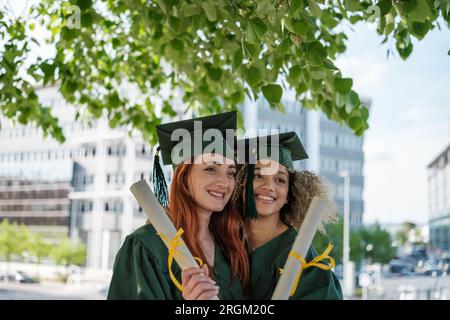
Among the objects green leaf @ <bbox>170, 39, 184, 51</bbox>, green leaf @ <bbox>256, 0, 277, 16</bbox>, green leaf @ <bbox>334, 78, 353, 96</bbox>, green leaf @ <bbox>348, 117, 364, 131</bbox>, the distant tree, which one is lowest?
the distant tree

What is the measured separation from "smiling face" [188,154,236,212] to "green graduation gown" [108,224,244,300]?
16 centimetres

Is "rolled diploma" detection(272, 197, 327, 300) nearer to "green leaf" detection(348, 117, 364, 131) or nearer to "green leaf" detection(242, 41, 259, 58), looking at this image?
"green leaf" detection(242, 41, 259, 58)

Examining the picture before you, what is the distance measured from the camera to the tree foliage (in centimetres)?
171

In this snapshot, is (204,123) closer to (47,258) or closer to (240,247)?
(240,247)

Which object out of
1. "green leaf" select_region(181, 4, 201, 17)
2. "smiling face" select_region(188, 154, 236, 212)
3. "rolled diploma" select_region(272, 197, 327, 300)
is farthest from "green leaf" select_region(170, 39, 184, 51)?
"rolled diploma" select_region(272, 197, 327, 300)

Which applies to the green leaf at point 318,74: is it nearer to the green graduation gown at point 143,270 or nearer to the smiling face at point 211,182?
the smiling face at point 211,182

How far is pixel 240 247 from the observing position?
1336 mm

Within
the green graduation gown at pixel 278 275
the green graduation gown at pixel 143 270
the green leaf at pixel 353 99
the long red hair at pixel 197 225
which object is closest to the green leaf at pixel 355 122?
the green leaf at pixel 353 99

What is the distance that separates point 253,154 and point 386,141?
26.3 m

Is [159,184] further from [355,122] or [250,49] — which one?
[355,122]

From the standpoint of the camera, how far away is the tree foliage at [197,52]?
5.60ft

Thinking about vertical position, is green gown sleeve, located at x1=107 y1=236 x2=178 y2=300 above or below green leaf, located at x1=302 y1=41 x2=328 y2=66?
below

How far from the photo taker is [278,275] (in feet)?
4.23

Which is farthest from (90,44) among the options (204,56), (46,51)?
(204,56)
